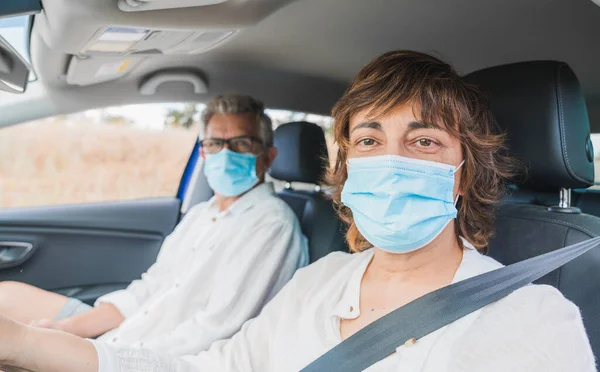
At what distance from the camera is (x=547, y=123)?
4.97 ft

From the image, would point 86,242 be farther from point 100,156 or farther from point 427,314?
point 427,314

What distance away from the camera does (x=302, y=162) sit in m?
2.53

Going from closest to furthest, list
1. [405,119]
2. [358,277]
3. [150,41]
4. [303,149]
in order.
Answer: [405,119] < [358,277] < [150,41] < [303,149]

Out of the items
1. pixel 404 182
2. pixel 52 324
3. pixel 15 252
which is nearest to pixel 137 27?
pixel 404 182

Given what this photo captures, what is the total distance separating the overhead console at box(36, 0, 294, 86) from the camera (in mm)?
1543

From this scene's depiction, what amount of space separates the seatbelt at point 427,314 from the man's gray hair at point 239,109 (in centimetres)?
128

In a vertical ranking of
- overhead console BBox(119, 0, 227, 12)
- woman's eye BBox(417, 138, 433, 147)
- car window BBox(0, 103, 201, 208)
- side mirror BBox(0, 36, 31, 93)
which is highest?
overhead console BBox(119, 0, 227, 12)

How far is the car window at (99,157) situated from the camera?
297 centimetres

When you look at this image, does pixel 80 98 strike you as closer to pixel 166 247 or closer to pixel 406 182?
pixel 166 247

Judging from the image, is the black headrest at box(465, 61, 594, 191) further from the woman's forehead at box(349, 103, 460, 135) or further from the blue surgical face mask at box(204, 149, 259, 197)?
the blue surgical face mask at box(204, 149, 259, 197)

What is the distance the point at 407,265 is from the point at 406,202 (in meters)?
0.19

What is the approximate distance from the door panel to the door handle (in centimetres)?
2

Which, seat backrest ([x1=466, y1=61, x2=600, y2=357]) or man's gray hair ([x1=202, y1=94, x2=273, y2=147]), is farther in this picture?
man's gray hair ([x1=202, y1=94, x2=273, y2=147])

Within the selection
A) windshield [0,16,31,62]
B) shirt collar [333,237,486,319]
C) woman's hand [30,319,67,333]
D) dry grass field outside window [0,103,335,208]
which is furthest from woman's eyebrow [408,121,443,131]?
woman's hand [30,319,67,333]
